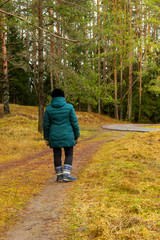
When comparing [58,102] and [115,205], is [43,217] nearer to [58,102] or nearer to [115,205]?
[115,205]

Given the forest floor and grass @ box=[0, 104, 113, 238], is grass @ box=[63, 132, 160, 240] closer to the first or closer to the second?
the forest floor

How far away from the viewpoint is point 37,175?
6.27m

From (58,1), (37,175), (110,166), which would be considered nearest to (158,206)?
(110,166)

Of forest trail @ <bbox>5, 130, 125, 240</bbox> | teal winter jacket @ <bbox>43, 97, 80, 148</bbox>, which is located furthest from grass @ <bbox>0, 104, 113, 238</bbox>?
teal winter jacket @ <bbox>43, 97, 80, 148</bbox>

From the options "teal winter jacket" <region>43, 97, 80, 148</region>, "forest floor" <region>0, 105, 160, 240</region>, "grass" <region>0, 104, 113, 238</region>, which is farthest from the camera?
"teal winter jacket" <region>43, 97, 80, 148</region>

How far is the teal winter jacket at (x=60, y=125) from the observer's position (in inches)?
214

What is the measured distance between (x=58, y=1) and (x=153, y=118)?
28508 mm

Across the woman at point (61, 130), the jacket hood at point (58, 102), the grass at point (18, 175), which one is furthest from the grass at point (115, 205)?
the jacket hood at point (58, 102)

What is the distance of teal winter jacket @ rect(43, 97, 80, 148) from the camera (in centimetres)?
545

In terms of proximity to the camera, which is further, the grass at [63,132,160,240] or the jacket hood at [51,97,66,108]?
the jacket hood at [51,97,66,108]

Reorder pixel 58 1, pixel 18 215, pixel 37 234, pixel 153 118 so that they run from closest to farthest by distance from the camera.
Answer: pixel 37 234, pixel 18 215, pixel 58 1, pixel 153 118

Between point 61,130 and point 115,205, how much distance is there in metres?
2.36

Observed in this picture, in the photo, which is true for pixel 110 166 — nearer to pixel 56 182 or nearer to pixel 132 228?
pixel 56 182

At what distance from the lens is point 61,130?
18.0 ft
